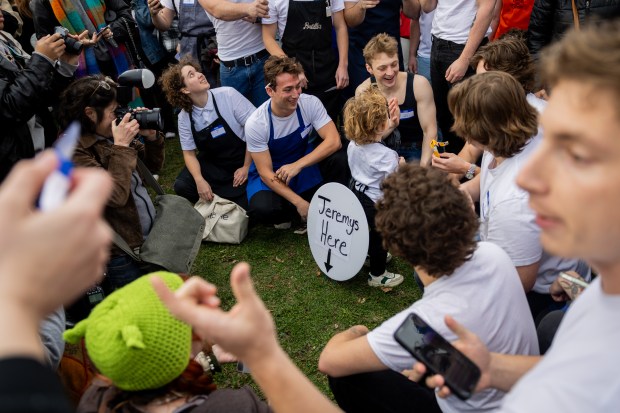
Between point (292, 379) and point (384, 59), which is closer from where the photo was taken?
point (292, 379)

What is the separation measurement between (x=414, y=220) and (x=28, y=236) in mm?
1484

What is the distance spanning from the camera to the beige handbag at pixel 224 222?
14.9ft

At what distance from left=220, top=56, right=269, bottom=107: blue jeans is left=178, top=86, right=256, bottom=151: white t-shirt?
46cm

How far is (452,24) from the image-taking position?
460 centimetres

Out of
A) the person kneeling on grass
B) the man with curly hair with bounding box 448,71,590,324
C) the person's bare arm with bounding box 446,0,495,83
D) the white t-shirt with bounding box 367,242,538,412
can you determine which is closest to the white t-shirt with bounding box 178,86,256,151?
the person kneeling on grass

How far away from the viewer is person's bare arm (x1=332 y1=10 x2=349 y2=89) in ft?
16.1

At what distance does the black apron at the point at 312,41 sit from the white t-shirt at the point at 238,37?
0.26m

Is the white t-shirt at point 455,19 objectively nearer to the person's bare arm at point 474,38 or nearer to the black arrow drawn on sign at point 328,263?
the person's bare arm at point 474,38

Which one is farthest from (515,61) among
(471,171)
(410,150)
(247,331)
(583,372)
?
(247,331)

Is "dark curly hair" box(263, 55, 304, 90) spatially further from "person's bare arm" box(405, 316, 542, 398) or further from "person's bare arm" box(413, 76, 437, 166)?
"person's bare arm" box(405, 316, 542, 398)

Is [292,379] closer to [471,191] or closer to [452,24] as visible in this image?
[471,191]

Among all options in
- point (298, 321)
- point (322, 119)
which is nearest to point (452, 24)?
point (322, 119)

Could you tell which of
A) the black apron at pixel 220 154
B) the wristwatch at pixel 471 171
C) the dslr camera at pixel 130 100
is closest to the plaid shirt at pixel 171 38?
the black apron at pixel 220 154

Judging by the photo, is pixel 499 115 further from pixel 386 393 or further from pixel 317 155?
pixel 317 155
